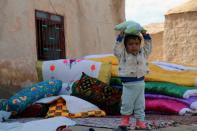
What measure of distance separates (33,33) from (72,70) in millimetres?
1768

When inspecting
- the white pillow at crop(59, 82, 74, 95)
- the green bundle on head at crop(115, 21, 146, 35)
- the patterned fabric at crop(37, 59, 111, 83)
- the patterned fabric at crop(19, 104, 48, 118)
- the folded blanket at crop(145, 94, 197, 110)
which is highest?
the green bundle on head at crop(115, 21, 146, 35)

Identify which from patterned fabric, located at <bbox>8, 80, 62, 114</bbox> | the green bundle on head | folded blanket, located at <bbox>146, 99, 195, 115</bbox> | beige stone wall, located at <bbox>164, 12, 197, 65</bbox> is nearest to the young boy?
the green bundle on head

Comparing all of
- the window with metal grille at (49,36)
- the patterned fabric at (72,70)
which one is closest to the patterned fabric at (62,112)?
the patterned fabric at (72,70)

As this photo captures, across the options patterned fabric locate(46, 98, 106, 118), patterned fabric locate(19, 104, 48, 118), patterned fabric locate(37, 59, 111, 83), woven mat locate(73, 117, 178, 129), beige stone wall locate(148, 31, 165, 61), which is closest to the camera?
woven mat locate(73, 117, 178, 129)

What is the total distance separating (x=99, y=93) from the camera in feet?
20.5

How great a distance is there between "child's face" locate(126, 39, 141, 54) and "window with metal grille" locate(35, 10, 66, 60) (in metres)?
4.12

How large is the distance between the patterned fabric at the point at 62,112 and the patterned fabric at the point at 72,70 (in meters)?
0.83

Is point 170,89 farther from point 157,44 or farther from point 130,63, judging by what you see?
point 157,44

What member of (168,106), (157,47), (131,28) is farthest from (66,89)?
(157,47)

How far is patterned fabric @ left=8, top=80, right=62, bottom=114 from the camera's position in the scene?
604 centimetres

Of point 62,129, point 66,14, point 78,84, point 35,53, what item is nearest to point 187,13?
point 66,14

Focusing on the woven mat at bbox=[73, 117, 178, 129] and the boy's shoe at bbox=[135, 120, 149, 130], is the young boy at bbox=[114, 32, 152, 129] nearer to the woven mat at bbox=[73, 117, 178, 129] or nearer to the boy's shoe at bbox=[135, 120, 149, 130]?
the boy's shoe at bbox=[135, 120, 149, 130]

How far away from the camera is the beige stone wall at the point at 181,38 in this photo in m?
18.6

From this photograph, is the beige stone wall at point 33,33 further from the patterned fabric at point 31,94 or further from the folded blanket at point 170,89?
the folded blanket at point 170,89
